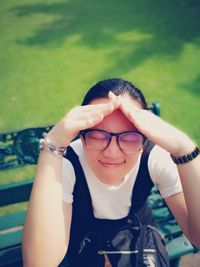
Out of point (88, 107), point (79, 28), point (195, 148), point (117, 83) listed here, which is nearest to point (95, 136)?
point (88, 107)

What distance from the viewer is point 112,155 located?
1701 millimetres

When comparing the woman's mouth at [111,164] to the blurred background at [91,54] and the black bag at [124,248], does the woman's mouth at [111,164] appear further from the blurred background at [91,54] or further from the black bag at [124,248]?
the blurred background at [91,54]

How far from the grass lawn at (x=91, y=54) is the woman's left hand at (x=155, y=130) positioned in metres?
2.78

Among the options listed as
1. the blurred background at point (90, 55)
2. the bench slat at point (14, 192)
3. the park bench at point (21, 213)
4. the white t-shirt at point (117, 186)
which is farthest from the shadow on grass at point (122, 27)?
the white t-shirt at point (117, 186)

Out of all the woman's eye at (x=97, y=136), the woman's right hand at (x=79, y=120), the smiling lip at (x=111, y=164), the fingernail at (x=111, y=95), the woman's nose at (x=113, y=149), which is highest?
the fingernail at (x=111, y=95)

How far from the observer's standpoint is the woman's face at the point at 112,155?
5.58 ft

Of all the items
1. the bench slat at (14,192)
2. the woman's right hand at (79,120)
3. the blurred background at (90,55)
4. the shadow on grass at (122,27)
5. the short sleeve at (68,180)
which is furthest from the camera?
the shadow on grass at (122,27)

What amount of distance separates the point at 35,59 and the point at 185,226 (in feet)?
18.3

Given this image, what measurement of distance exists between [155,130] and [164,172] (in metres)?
0.42

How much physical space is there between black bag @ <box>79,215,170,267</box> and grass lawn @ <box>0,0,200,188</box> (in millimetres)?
2263

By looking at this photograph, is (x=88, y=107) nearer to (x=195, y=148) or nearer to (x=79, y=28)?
(x=195, y=148)

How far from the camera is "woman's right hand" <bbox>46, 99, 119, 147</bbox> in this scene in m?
1.61

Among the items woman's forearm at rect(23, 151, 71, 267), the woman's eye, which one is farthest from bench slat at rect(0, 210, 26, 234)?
the woman's eye

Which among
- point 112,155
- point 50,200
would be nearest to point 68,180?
point 50,200
